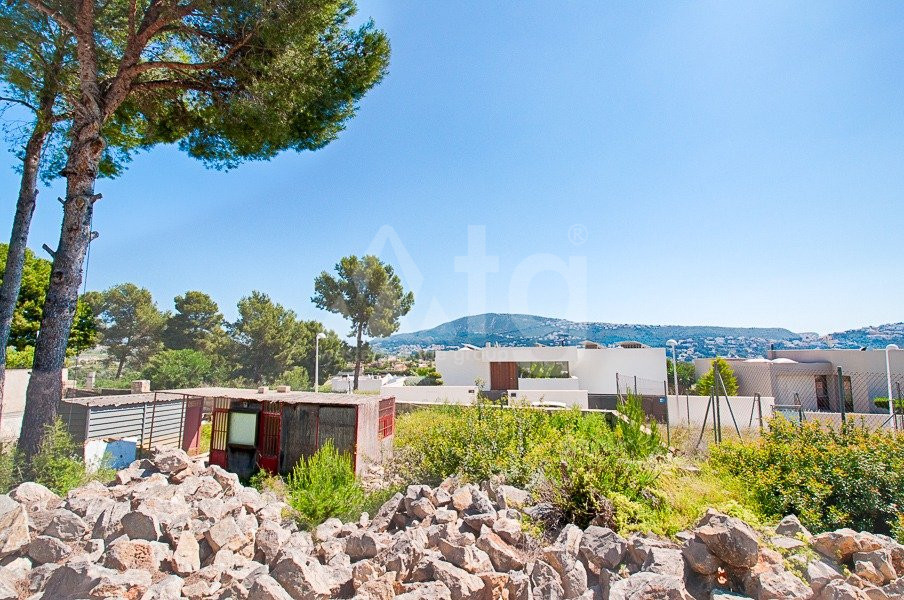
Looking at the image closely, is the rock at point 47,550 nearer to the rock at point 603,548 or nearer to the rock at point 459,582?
the rock at point 459,582

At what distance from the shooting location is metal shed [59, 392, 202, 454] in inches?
416

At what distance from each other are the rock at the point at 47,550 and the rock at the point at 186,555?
2.92ft

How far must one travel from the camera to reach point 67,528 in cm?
371

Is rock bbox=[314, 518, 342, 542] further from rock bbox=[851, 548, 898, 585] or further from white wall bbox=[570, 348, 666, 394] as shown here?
white wall bbox=[570, 348, 666, 394]

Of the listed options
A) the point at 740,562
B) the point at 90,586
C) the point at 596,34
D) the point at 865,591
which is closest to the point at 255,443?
the point at 90,586

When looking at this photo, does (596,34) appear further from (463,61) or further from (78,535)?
(78,535)

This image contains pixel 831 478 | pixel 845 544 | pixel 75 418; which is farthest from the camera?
pixel 75 418

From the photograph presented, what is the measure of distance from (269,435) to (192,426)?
4.75 metres

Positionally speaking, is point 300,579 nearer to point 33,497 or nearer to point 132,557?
point 132,557

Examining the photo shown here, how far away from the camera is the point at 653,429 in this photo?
251 inches

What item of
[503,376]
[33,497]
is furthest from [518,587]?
[503,376]

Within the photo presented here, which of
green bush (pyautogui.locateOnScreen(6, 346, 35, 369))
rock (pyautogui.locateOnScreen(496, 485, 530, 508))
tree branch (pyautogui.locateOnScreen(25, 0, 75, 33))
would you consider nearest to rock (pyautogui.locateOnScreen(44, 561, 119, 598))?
rock (pyautogui.locateOnScreen(496, 485, 530, 508))

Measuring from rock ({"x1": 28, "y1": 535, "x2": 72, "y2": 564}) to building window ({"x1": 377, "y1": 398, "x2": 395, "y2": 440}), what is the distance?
5.96 metres

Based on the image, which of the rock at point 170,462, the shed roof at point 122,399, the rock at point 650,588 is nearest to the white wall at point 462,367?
the shed roof at point 122,399
